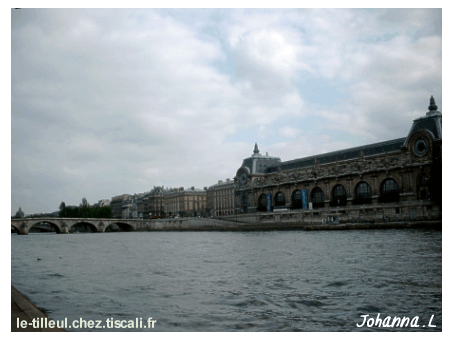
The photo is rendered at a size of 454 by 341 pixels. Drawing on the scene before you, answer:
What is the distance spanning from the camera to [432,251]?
62.2 ft

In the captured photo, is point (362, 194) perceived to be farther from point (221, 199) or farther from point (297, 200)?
point (221, 199)

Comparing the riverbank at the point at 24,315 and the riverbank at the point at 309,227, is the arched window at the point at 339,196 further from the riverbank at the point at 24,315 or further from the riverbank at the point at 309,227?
the riverbank at the point at 24,315

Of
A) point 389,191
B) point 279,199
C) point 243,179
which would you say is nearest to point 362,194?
point 389,191

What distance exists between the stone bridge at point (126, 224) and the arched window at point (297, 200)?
10.6 meters

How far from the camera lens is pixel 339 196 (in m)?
68.2

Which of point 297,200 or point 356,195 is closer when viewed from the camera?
point 356,195

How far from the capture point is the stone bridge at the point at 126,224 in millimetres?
69875

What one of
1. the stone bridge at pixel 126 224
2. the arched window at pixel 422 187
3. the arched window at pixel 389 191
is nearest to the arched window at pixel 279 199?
the stone bridge at pixel 126 224

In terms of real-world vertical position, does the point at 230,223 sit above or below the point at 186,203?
below

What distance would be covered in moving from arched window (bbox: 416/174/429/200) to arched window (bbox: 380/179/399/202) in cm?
398

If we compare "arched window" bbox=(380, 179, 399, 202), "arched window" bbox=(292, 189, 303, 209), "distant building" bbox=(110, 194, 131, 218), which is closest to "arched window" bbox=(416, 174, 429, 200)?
"arched window" bbox=(380, 179, 399, 202)

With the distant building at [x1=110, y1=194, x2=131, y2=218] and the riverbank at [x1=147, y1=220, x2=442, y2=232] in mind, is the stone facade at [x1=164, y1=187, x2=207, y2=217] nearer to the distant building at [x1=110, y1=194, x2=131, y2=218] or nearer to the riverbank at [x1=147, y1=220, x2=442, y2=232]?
the distant building at [x1=110, y1=194, x2=131, y2=218]

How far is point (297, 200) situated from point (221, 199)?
44680 mm
